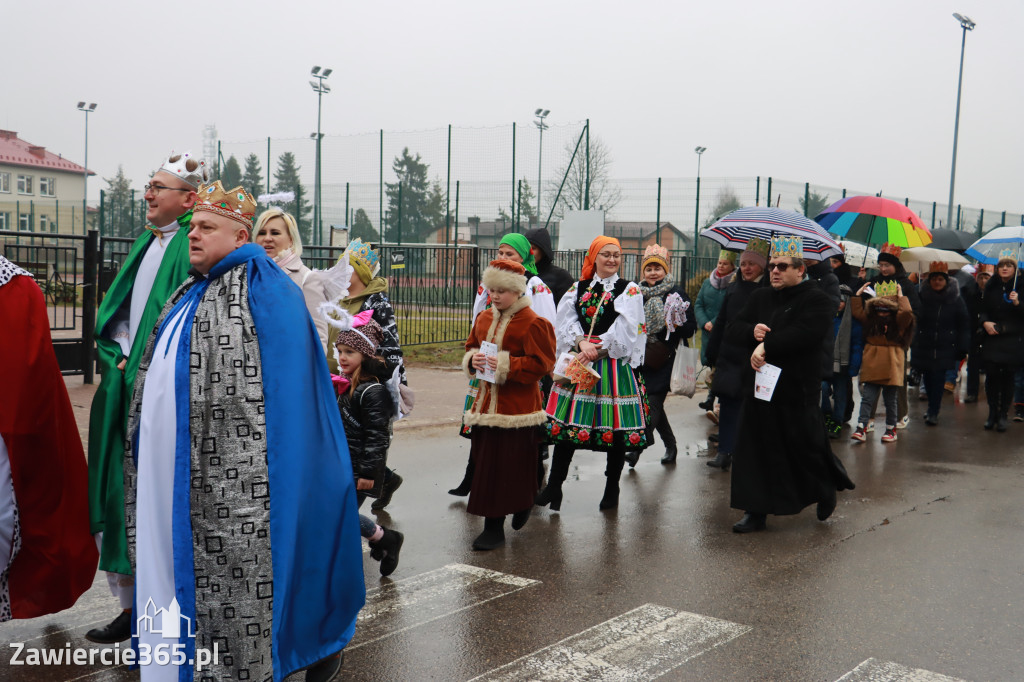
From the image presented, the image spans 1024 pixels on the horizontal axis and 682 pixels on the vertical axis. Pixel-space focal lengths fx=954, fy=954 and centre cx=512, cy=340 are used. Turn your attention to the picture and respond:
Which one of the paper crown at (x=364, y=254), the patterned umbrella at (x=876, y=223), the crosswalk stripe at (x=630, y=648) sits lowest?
the crosswalk stripe at (x=630, y=648)

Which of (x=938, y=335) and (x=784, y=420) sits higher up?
(x=938, y=335)

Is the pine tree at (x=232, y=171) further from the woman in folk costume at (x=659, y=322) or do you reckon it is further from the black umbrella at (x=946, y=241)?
the woman in folk costume at (x=659, y=322)

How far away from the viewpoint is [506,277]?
5746mm

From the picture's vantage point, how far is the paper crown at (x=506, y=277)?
5.75 metres

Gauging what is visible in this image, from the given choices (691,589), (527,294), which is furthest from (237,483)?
(527,294)

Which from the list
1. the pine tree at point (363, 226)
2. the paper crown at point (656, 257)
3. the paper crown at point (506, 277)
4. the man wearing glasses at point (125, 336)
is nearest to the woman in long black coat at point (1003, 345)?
the paper crown at point (656, 257)

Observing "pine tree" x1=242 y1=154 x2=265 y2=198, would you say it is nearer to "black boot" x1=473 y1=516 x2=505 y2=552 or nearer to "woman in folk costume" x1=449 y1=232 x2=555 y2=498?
"woman in folk costume" x1=449 y1=232 x2=555 y2=498

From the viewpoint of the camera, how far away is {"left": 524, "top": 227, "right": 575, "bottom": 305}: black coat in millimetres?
8172

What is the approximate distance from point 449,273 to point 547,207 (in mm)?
4377

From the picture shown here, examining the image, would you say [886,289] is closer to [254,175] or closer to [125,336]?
[125,336]

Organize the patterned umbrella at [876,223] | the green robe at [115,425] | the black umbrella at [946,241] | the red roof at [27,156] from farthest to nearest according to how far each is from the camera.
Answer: the red roof at [27,156]
the black umbrella at [946,241]
the patterned umbrella at [876,223]
the green robe at [115,425]

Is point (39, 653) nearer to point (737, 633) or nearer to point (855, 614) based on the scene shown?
point (737, 633)

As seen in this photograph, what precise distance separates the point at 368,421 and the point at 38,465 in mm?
1686

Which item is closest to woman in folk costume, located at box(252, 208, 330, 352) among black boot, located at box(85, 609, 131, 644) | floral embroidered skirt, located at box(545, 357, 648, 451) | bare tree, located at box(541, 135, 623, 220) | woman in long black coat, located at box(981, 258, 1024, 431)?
black boot, located at box(85, 609, 131, 644)
